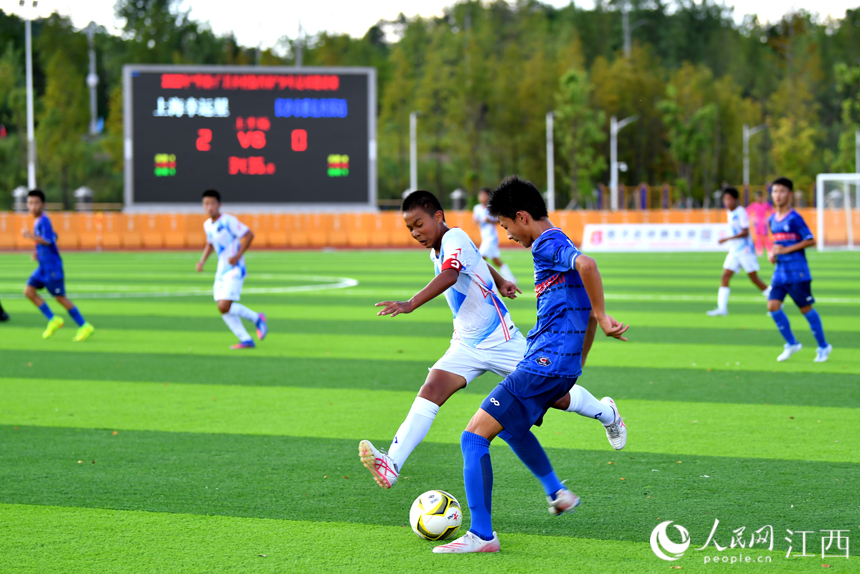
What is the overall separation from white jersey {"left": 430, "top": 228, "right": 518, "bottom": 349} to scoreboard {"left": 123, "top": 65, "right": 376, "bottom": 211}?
29.1 m

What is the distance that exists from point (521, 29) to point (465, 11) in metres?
6.36

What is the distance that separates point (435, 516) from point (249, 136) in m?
30.5

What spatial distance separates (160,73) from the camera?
3359 cm

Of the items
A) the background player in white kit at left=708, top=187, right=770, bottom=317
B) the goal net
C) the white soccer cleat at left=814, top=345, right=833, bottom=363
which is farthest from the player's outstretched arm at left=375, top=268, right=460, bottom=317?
the goal net

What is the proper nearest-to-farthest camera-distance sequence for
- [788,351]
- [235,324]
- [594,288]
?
1. [594,288]
2. [788,351]
3. [235,324]

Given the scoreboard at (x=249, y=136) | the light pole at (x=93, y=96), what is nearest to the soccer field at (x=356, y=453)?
the scoreboard at (x=249, y=136)

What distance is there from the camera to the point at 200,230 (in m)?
42.3

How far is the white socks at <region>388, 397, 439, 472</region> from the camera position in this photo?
527cm

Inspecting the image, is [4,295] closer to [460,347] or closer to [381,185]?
[460,347]

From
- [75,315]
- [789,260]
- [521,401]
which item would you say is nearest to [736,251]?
[789,260]

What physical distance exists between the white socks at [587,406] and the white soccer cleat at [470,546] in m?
0.94

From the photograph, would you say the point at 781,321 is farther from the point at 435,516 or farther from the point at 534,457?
the point at 435,516

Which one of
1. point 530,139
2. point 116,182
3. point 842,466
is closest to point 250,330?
point 842,466

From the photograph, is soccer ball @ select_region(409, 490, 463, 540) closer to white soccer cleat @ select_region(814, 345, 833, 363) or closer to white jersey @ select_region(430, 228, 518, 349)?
white jersey @ select_region(430, 228, 518, 349)
